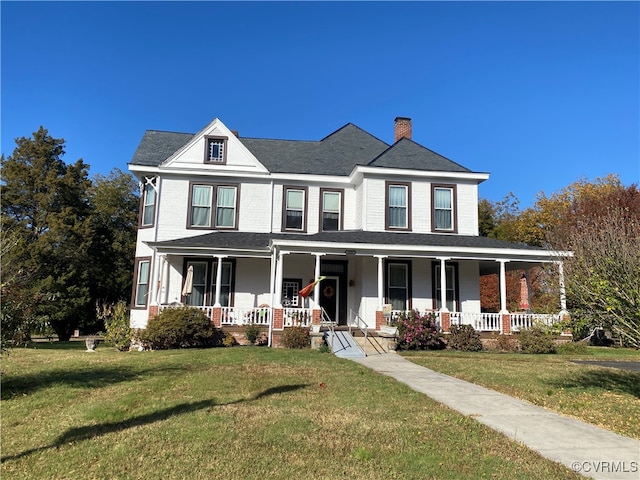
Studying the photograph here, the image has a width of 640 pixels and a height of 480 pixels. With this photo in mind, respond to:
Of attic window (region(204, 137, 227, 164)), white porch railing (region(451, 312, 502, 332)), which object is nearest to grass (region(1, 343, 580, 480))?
white porch railing (region(451, 312, 502, 332))

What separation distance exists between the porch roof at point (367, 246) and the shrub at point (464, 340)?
2.90 metres

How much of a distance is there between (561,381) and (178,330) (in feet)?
38.7

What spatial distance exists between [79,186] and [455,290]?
27.4 metres

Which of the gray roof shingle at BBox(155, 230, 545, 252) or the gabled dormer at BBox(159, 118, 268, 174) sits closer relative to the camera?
the gray roof shingle at BBox(155, 230, 545, 252)

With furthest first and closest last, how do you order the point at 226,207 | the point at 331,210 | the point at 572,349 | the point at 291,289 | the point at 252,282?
1. the point at 331,210
2. the point at 226,207
3. the point at 291,289
4. the point at 252,282
5. the point at 572,349

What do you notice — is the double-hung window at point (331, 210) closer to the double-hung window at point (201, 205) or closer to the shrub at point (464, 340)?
the double-hung window at point (201, 205)

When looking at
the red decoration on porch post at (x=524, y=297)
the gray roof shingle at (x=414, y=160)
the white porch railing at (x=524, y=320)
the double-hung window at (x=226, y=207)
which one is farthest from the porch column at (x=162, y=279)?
the red decoration on porch post at (x=524, y=297)

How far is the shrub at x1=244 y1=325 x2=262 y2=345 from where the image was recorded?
1705cm

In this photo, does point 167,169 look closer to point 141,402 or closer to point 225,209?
point 225,209

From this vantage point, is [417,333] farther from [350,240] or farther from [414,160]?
[414,160]

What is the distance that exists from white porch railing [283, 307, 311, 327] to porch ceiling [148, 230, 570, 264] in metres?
2.28

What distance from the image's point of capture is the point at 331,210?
69.4 feet

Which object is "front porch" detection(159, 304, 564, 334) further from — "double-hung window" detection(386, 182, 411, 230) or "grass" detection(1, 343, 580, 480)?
"grass" detection(1, 343, 580, 480)

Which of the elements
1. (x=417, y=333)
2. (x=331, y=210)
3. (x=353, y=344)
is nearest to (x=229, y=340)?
(x=353, y=344)
